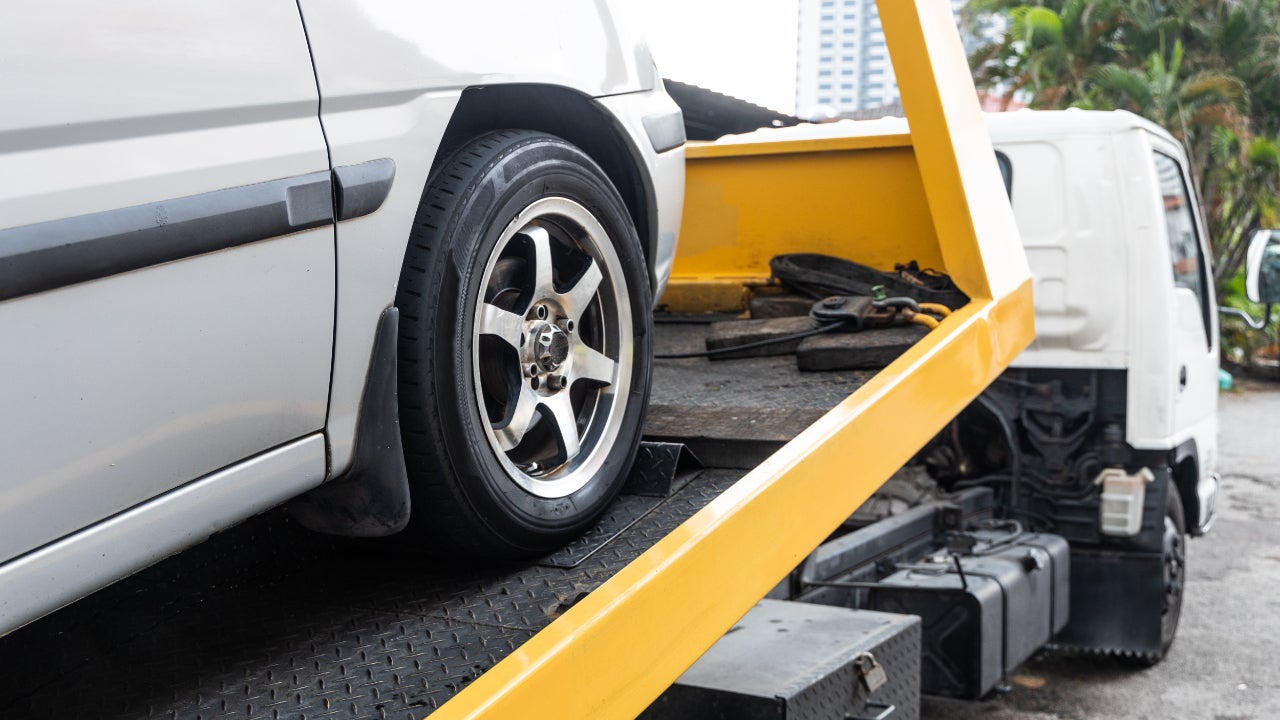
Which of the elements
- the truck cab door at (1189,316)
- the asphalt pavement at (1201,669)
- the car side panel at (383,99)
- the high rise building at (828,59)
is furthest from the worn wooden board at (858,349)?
the high rise building at (828,59)

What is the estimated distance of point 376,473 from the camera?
1.65 metres

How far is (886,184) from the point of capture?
3766mm

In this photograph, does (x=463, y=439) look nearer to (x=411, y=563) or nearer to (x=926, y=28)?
(x=411, y=563)

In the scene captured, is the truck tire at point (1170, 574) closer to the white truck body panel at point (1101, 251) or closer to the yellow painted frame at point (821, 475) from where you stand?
the white truck body panel at point (1101, 251)

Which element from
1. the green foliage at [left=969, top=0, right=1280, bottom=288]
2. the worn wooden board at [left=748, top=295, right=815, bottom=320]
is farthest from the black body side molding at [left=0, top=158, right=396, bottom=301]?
the green foliage at [left=969, top=0, right=1280, bottom=288]

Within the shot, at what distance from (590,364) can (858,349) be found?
0.90 metres

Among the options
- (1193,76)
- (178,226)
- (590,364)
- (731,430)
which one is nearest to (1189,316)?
(731,430)

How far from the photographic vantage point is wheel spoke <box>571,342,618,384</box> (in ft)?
6.72

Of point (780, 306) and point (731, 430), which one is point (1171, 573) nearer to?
point (780, 306)

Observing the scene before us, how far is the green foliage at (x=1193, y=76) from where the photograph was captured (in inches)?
575

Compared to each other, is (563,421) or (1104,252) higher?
(563,421)

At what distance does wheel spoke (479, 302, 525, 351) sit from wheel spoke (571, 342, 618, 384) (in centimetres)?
16

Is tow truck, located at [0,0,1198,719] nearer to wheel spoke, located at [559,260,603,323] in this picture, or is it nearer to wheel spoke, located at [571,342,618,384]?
wheel spoke, located at [571,342,618,384]

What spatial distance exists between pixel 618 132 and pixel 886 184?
1706mm
